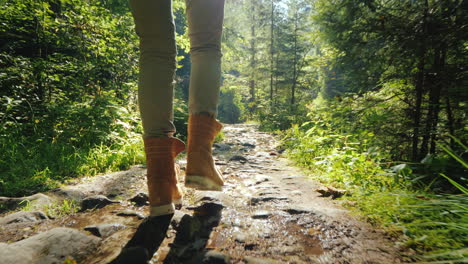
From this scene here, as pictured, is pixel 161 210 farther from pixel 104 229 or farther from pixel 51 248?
pixel 51 248

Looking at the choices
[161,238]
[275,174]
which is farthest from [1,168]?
[275,174]

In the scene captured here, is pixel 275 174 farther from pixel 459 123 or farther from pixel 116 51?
pixel 116 51

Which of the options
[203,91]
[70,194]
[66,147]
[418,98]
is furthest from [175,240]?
[66,147]

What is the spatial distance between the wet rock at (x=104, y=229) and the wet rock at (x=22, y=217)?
0.46m

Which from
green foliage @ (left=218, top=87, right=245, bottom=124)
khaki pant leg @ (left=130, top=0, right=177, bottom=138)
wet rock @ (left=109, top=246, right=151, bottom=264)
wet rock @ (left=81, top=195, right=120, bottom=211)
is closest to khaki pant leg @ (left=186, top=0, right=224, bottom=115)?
khaki pant leg @ (left=130, top=0, right=177, bottom=138)

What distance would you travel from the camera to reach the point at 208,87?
1.41 m

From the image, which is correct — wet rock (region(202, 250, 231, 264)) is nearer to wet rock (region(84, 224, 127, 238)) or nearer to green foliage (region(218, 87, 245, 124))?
wet rock (region(84, 224, 127, 238))

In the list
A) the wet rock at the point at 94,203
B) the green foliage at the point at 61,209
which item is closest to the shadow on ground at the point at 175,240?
the wet rock at the point at 94,203

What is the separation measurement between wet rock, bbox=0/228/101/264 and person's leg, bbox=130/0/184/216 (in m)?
0.32

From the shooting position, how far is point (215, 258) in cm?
94

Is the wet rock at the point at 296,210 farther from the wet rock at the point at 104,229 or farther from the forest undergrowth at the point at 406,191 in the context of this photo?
the wet rock at the point at 104,229

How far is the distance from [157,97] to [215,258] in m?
0.83

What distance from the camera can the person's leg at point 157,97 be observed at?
1.21 m

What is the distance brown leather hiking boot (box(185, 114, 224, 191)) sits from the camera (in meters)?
1.34
